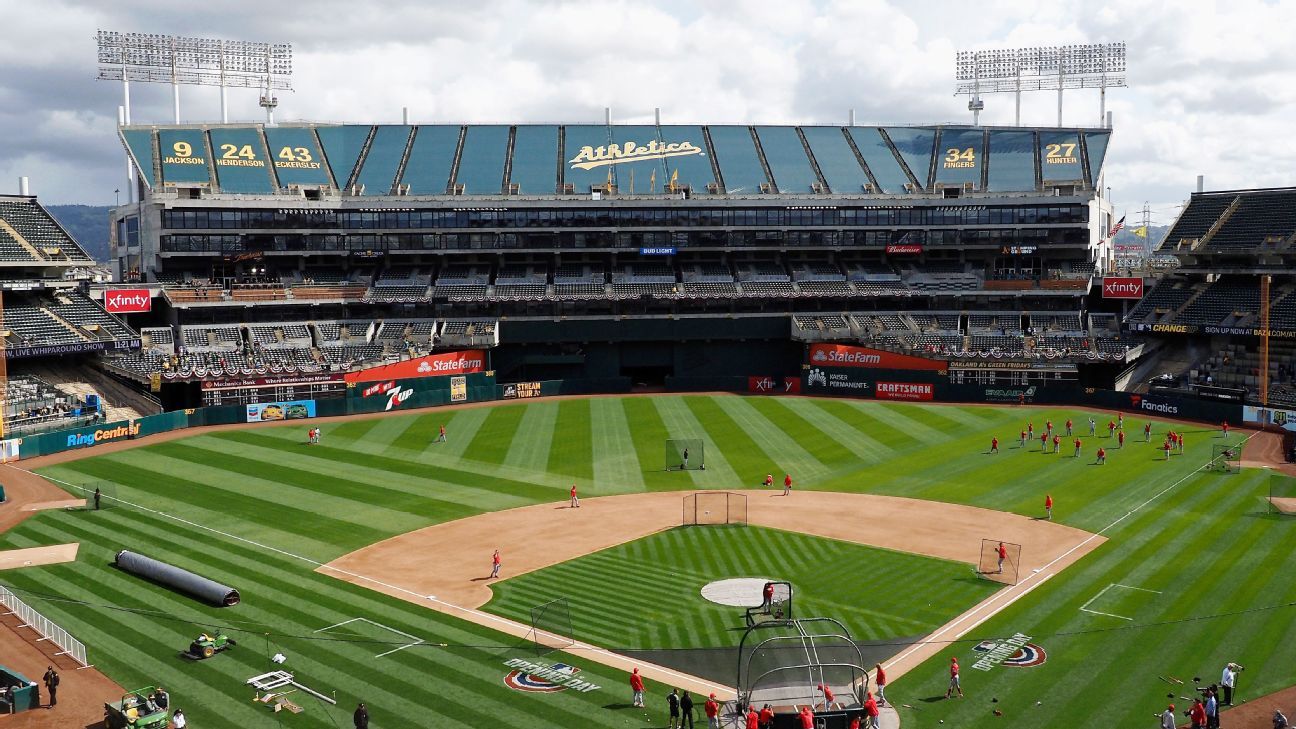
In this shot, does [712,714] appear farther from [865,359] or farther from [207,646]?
[865,359]

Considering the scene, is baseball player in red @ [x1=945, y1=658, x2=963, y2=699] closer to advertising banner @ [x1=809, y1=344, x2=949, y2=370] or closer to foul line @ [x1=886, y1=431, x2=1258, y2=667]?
foul line @ [x1=886, y1=431, x2=1258, y2=667]

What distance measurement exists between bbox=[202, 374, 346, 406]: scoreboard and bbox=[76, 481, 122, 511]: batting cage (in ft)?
63.5

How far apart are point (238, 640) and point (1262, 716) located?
29.8 m

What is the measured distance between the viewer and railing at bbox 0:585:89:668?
29.1 meters

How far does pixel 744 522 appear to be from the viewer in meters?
44.0

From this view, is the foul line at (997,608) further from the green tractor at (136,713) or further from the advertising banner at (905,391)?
the advertising banner at (905,391)

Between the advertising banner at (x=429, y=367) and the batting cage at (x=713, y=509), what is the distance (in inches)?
1455

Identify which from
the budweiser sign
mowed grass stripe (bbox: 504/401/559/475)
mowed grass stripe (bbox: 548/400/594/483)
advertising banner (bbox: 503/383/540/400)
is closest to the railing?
mowed grass stripe (bbox: 504/401/559/475)

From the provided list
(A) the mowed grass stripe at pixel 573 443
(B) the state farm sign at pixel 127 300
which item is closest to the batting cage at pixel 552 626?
(A) the mowed grass stripe at pixel 573 443

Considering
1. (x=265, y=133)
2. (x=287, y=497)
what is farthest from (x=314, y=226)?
(x=287, y=497)

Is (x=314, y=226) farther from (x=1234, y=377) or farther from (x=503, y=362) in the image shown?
(x=1234, y=377)

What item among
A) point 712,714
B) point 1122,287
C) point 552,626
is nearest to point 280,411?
point 552,626

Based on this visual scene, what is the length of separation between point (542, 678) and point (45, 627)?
16.8m

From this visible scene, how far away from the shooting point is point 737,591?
34750mm
